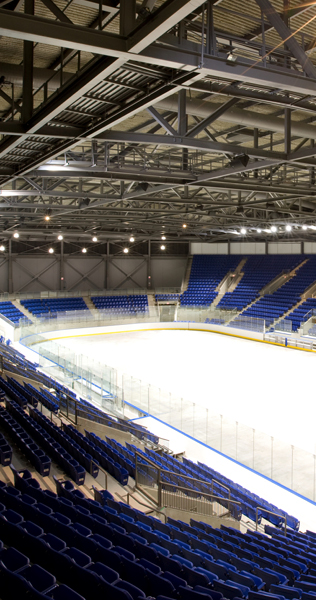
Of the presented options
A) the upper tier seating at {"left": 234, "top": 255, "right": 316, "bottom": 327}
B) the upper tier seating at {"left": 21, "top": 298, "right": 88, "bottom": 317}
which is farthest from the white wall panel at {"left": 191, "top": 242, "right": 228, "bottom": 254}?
the upper tier seating at {"left": 21, "top": 298, "right": 88, "bottom": 317}

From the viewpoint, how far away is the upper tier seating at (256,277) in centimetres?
3947

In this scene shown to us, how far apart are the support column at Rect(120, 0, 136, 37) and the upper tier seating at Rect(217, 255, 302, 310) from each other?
34206 mm

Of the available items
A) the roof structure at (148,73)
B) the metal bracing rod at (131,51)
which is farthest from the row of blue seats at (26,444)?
the metal bracing rod at (131,51)

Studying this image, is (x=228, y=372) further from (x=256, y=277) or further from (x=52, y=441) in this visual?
(x=256, y=277)

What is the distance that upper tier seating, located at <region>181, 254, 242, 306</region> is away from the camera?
43.3 m

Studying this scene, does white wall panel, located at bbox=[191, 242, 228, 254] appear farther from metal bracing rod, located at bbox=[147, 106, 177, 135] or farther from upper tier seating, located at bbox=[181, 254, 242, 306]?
metal bracing rod, located at bbox=[147, 106, 177, 135]

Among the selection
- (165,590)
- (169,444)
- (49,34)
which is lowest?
(169,444)

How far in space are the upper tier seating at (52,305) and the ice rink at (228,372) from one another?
4.86 metres

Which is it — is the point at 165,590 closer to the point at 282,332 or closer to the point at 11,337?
the point at 11,337

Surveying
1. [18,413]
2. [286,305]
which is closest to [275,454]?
[18,413]

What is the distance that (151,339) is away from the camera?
32688 millimetres

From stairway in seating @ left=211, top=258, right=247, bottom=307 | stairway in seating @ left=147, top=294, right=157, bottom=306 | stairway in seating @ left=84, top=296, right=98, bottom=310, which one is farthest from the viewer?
stairway in seating @ left=147, top=294, right=157, bottom=306

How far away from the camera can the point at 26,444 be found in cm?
933

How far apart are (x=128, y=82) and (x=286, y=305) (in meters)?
30.7
